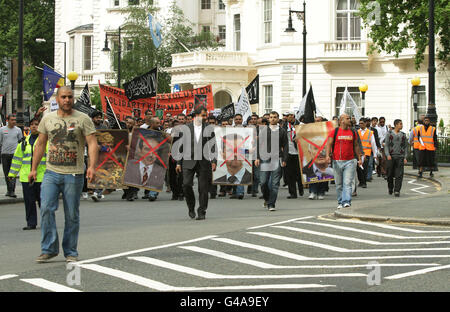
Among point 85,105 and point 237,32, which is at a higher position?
point 237,32

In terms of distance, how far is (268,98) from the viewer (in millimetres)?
47625

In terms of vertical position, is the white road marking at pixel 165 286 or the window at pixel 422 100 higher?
the window at pixel 422 100

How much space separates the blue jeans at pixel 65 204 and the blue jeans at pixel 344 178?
7.47m

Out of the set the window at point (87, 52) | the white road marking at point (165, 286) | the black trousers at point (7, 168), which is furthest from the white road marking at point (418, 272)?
the window at point (87, 52)

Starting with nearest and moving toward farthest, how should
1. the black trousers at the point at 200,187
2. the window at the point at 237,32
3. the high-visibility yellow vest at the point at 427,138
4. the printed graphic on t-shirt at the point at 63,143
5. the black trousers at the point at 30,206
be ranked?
the printed graphic on t-shirt at the point at 63,143, the black trousers at the point at 30,206, the black trousers at the point at 200,187, the high-visibility yellow vest at the point at 427,138, the window at the point at 237,32

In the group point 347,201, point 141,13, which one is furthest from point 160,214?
point 141,13

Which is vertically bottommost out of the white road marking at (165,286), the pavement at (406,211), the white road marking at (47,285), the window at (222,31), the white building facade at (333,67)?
the white road marking at (47,285)

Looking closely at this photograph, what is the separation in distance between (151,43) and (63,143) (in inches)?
1672

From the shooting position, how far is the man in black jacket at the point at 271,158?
58.1ft

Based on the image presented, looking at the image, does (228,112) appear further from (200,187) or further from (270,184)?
(200,187)

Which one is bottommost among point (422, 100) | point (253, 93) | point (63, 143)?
point (63, 143)

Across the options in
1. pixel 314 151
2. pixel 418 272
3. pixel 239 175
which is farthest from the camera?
pixel 239 175

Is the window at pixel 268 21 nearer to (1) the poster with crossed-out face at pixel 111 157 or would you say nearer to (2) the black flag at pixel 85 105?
(2) the black flag at pixel 85 105

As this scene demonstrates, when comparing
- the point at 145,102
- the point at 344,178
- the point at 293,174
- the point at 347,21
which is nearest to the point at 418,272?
the point at 344,178
